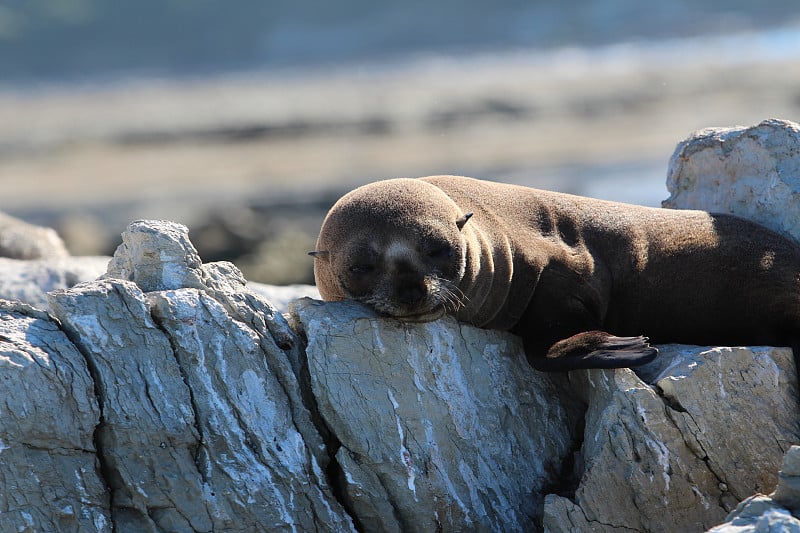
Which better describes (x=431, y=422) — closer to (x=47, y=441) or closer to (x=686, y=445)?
(x=686, y=445)

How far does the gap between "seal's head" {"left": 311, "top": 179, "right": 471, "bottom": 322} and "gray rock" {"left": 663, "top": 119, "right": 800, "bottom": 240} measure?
2136mm

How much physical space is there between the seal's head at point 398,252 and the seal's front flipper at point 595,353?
2.05 feet

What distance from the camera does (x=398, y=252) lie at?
6676 mm

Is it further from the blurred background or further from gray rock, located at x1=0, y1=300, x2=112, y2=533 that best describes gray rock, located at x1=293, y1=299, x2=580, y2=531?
the blurred background

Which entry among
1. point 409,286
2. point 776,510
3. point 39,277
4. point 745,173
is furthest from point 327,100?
point 776,510

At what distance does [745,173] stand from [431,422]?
10.3ft

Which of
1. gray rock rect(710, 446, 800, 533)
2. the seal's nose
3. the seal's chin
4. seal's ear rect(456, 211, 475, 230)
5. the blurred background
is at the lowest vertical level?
the blurred background

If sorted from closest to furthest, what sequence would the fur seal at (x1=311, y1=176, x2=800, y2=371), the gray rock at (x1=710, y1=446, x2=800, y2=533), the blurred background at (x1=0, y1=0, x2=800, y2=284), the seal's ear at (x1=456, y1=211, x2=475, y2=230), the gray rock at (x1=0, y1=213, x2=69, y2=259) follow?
the gray rock at (x1=710, y1=446, x2=800, y2=533) → the fur seal at (x1=311, y1=176, x2=800, y2=371) → the seal's ear at (x1=456, y1=211, x2=475, y2=230) → the gray rock at (x1=0, y1=213, x2=69, y2=259) → the blurred background at (x1=0, y1=0, x2=800, y2=284)

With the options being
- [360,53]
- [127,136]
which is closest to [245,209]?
[127,136]

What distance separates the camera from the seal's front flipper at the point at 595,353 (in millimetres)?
6109

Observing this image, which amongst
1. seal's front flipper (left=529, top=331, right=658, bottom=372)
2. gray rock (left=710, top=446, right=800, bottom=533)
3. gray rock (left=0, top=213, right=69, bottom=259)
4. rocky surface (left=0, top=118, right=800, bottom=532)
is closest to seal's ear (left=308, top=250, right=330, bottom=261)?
rocky surface (left=0, top=118, right=800, bottom=532)

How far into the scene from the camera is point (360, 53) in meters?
59.6

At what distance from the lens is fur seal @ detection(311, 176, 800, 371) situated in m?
6.69

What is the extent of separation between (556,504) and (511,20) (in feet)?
211
